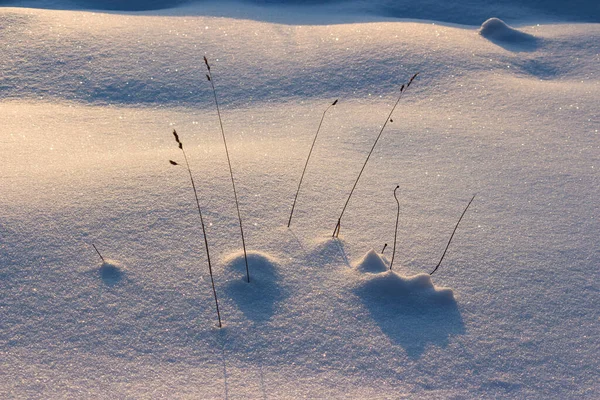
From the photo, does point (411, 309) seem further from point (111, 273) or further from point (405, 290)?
point (111, 273)

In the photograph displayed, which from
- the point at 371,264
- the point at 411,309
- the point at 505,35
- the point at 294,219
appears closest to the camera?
the point at 411,309

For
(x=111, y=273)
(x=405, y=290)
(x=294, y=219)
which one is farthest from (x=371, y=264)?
(x=111, y=273)

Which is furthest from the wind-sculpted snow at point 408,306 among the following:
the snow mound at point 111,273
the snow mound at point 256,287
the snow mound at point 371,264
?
the snow mound at point 111,273

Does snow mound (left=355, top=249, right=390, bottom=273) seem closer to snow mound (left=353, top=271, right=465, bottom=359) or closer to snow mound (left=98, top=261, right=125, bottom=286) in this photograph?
snow mound (left=353, top=271, right=465, bottom=359)

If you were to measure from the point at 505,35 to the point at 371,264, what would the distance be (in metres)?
2.77

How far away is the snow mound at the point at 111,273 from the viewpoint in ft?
5.19

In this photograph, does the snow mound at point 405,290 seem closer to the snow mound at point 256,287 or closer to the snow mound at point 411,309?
the snow mound at point 411,309

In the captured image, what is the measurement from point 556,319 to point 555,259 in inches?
11.3

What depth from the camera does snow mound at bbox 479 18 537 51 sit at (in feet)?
12.4

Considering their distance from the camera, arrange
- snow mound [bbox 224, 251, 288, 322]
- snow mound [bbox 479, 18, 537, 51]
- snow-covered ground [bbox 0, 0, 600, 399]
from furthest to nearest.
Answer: snow mound [bbox 479, 18, 537, 51] → snow mound [bbox 224, 251, 288, 322] → snow-covered ground [bbox 0, 0, 600, 399]

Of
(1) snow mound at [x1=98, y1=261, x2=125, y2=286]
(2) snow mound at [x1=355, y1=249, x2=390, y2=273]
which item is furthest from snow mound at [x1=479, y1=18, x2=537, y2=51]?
(1) snow mound at [x1=98, y1=261, x2=125, y2=286]

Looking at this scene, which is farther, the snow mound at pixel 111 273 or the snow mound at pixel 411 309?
the snow mound at pixel 111 273

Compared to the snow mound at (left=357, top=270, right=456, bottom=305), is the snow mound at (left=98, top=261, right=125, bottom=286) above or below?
above

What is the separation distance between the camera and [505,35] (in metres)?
3.79
